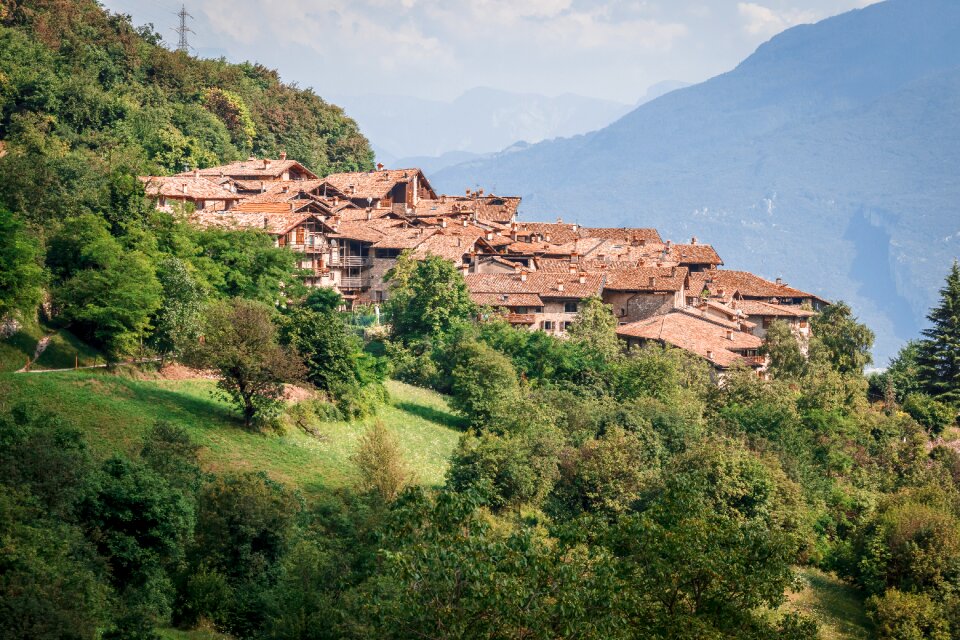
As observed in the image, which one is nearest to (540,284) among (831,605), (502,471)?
(502,471)

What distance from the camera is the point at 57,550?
2272cm

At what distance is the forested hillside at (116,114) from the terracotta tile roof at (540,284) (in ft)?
66.2

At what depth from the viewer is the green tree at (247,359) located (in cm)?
3922

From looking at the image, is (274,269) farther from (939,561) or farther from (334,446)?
(939,561)

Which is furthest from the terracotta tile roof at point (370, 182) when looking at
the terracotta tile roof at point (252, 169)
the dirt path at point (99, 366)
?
the dirt path at point (99, 366)

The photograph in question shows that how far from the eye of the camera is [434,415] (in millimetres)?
49906

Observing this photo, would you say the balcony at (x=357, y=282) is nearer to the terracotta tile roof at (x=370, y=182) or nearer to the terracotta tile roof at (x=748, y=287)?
the terracotta tile roof at (x=370, y=182)

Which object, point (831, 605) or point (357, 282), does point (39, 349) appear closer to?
point (831, 605)

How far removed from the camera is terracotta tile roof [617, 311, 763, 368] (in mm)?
61656

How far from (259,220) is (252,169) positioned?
1755cm

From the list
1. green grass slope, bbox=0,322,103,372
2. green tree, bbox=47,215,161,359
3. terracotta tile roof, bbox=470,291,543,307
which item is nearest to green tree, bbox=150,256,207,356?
green tree, bbox=47,215,161,359

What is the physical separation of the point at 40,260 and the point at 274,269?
42.9 ft

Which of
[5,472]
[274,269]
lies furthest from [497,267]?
[5,472]

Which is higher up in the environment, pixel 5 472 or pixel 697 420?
pixel 5 472
